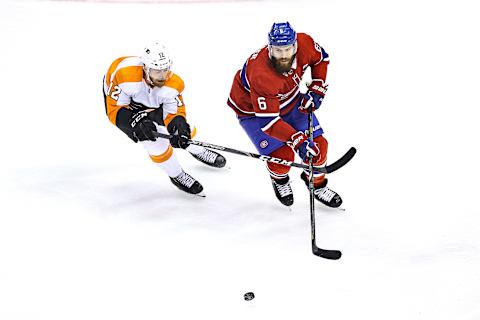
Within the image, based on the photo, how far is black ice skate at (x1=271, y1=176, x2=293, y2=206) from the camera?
11.3 ft

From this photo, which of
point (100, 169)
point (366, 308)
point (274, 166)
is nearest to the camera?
point (366, 308)

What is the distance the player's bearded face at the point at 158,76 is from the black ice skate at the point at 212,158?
28.4 inches

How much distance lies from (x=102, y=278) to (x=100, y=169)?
48.6 inches

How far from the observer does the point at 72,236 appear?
10.5 ft

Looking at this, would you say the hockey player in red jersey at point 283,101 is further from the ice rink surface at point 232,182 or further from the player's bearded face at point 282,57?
the ice rink surface at point 232,182

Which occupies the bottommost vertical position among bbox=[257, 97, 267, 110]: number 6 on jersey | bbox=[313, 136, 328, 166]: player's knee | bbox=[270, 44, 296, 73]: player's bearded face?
bbox=[313, 136, 328, 166]: player's knee

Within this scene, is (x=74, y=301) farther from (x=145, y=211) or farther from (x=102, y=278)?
(x=145, y=211)

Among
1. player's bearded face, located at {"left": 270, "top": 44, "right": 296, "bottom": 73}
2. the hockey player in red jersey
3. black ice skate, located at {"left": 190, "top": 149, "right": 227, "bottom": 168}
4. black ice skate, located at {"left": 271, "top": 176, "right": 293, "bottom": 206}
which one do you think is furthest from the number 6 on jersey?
black ice skate, located at {"left": 190, "top": 149, "right": 227, "bottom": 168}

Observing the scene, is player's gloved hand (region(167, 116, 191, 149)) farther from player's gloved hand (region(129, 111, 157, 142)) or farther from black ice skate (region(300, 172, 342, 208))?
black ice skate (region(300, 172, 342, 208))

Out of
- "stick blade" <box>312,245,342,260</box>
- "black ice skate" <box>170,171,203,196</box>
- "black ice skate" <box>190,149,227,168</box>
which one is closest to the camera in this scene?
"stick blade" <box>312,245,342,260</box>

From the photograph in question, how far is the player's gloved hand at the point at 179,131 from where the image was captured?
10.8 ft

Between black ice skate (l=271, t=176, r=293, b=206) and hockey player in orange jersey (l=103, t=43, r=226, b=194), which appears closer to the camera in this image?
hockey player in orange jersey (l=103, t=43, r=226, b=194)

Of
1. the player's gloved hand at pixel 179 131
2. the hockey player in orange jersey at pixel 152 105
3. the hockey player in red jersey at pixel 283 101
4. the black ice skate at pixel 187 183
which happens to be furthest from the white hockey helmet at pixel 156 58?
the black ice skate at pixel 187 183

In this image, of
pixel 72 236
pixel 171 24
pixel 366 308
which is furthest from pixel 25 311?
pixel 171 24
